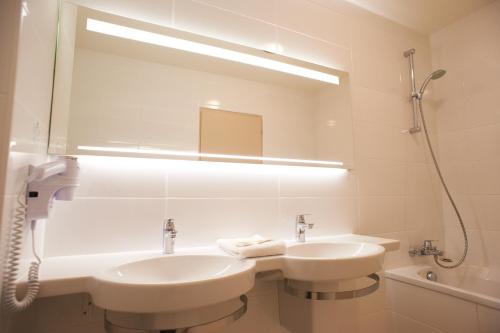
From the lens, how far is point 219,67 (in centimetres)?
125

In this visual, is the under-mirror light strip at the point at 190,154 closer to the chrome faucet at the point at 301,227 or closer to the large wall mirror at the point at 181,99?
the large wall mirror at the point at 181,99

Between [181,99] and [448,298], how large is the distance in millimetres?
1575

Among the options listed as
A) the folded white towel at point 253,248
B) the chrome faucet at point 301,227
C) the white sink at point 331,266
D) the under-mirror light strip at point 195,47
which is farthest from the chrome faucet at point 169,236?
the under-mirror light strip at point 195,47

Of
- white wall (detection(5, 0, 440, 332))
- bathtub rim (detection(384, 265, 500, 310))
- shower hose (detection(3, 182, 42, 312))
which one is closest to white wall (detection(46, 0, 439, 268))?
white wall (detection(5, 0, 440, 332))

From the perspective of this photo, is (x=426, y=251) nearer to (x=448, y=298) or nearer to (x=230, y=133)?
(x=448, y=298)

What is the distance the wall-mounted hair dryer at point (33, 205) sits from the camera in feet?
1.96

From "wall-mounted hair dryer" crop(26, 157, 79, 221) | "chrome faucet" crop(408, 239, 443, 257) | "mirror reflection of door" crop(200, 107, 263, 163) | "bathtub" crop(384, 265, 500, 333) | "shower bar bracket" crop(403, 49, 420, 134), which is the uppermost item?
"shower bar bracket" crop(403, 49, 420, 134)

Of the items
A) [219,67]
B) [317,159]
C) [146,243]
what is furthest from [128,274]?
[317,159]

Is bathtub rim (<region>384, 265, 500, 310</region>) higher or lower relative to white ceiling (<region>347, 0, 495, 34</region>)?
lower

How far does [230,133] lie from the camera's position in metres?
1.24

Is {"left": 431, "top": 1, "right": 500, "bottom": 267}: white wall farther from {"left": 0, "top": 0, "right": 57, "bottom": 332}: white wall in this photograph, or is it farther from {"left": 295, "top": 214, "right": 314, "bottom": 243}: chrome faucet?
{"left": 0, "top": 0, "right": 57, "bottom": 332}: white wall

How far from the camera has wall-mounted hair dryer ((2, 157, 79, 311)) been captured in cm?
60

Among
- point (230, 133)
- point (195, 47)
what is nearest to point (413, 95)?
point (230, 133)

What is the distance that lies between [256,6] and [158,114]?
778 millimetres
